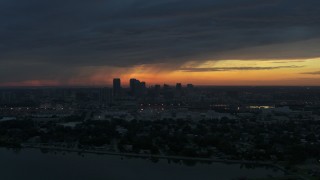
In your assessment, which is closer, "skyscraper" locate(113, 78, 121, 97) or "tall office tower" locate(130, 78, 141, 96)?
"skyscraper" locate(113, 78, 121, 97)

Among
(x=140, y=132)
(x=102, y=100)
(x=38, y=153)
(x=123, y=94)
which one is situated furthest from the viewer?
(x=123, y=94)

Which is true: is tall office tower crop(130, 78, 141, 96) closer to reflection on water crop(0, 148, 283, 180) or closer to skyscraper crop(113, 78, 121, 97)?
skyscraper crop(113, 78, 121, 97)

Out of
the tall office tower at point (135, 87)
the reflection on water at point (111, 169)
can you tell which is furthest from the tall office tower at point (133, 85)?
the reflection on water at point (111, 169)

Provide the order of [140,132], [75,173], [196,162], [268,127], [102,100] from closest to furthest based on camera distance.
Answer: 1. [75,173]
2. [196,162]
3. [140,132]
4. [268,127]
5. [102,100]

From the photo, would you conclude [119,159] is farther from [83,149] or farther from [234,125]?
[234,125]

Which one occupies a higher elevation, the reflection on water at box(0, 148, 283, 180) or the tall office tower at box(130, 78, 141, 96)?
the tall office tower at box(130, 78, 141, 96)

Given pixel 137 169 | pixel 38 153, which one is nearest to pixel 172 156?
pixel 137 169

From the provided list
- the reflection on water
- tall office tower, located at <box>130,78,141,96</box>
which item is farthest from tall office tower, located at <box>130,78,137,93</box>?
the reflection on water

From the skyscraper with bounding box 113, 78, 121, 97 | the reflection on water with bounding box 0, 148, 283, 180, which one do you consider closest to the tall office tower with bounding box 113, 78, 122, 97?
the skyscraper with bounding box 113, 78, 121, 97

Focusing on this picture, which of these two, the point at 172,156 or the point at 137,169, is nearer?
the point at 137,169
